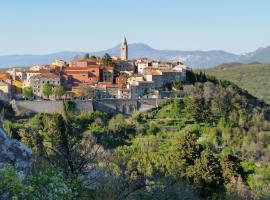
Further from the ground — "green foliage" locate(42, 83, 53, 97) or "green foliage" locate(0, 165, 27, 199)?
"green foliage" locate(0, 165, 27, 199)

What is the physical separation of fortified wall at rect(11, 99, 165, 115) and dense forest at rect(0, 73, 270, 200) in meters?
0.66

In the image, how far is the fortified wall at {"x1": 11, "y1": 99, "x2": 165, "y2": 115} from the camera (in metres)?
41.3

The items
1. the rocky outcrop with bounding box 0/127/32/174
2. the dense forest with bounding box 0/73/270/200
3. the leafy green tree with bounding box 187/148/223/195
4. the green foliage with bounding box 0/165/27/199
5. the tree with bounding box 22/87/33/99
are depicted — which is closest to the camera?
the green foliage with bounding box 0/165/27/199

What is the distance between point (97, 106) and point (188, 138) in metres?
13.6

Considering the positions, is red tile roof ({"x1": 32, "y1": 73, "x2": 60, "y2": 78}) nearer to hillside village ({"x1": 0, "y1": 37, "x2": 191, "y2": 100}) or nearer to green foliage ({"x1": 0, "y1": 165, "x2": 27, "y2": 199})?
hillside village ({"x1": 0, "y1": 37, "x2": 191, "y2": 100})

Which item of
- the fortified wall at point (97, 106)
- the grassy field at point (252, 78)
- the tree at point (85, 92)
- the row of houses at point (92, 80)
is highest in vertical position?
the row of houses at point (92, 80)

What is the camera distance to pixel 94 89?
→ 4534cm

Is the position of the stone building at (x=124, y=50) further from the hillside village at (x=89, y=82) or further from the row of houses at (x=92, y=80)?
the hillside village at (x=89, y=82)

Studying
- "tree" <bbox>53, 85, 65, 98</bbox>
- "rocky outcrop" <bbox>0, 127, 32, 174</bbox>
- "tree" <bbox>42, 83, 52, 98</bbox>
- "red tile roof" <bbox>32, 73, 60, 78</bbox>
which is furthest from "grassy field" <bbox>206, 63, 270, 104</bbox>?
"rocky outcrop" <bbox>0, 127, 32, 174</bbox>

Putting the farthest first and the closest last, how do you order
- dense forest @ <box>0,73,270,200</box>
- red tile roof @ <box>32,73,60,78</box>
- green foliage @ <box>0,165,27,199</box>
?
red tile roof @ <box>32,73,60,78</box> → dense forest @ <box>0,73,270,200</box> → green foliage @ <box>0,165,27,199</box>

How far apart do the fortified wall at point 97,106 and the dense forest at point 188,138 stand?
2.15 ft

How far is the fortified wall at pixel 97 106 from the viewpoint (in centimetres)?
4128

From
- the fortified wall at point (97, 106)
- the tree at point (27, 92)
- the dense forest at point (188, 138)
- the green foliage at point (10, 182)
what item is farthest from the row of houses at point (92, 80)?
the green foliage at point (10, 182)

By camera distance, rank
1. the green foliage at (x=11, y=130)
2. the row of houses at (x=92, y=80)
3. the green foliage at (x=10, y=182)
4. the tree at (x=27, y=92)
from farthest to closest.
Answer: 1. the row of houses at (x=92, y=80)
2. the tree at (x=27, y=92)
3. the green foliage at (x=11, y=130)
4. the green foliage at (x=10, y=182)
